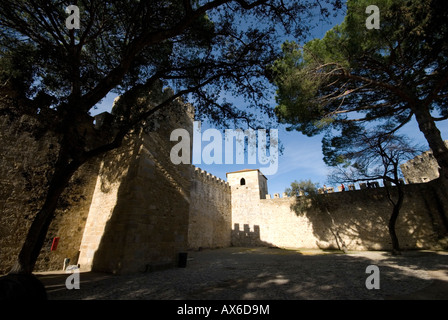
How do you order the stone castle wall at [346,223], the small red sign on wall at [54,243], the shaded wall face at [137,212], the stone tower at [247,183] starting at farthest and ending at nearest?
1. the stone tower at [247,183]
2. the stone castle wall at [346,223]
3. the small red sign on wall at [54,243]
4. the shaded wall face at [137,212]

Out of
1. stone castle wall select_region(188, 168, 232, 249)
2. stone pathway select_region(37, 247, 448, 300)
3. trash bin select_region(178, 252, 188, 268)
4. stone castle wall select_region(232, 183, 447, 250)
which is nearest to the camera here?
stone pathway select_region(37, 247, 448, 300)

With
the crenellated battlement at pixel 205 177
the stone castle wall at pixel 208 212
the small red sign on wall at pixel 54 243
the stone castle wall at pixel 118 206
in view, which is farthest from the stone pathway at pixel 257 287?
the crenellated battlement at pixel 205 177

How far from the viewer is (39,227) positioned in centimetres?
383

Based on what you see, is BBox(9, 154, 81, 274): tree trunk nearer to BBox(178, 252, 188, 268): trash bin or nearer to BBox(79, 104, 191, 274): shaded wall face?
BBox(79, 104, 191, 274): shaded wall face

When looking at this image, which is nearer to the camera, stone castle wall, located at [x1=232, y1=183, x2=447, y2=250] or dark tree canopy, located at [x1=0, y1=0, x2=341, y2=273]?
dark tree canopy, located at [x1=0, y1=0, x2=341, y2=273]

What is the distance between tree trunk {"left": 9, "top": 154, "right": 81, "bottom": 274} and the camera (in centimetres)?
362

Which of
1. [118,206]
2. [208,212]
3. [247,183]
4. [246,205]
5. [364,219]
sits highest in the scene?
[247,183]

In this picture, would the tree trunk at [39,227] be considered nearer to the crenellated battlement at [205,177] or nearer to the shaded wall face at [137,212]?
the shaded wall face at [137,212]

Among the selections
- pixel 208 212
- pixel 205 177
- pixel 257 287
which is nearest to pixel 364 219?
pixel 208 212

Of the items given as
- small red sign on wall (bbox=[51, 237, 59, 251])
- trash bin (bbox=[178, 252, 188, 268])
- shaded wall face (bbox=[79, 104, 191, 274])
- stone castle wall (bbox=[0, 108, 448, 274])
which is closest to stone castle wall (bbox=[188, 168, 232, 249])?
stone castle wall (bbox=[0, 108, 448, 274])

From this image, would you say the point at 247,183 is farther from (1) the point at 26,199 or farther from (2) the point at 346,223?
(1) the point at 26,199

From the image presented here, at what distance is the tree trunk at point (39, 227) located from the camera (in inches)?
143

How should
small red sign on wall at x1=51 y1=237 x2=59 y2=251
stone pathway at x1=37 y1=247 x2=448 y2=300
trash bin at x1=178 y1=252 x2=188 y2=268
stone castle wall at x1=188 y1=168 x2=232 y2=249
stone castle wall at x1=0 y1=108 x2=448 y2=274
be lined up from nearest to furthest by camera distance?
stone pathway at x1=37 y1=247 x2=448 y2=300 < stone castle wall at x1=0 y1=108 x2=448 y2=274 < small red sign on wall at x1=51 y1=237 x2=59 y2=251 < trash bin at x1=178 y1=252 x2=188 y2=268 < stone castle wall at x1=188 y1=168 x2=232 y2=249

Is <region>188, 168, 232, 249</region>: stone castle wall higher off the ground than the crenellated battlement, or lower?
lower
